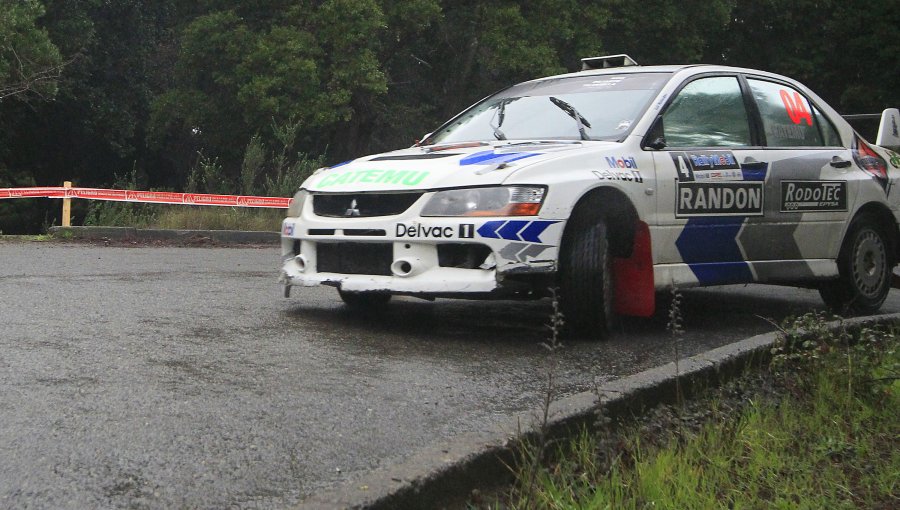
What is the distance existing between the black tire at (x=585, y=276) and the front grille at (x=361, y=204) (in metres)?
0.86

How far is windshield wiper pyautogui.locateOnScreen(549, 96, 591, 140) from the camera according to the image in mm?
6449

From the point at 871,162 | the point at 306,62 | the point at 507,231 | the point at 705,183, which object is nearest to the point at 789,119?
the point at 871,162

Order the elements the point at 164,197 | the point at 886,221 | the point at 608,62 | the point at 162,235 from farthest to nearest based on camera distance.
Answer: the point at 164,197 < the point at 162,235 < the point at 608,62 < the point at 886,221

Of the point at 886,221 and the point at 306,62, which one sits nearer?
the point at 886,221

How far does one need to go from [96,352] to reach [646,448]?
104 inches

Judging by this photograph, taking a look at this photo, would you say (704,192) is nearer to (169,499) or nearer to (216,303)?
(216,303)

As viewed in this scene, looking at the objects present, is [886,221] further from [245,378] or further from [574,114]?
[245,378]

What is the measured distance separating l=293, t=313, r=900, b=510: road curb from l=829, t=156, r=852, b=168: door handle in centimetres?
347

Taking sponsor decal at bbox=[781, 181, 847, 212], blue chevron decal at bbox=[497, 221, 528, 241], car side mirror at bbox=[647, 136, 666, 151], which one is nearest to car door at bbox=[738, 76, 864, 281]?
sponsor decal at bbox=[781, 181, 847, 212]

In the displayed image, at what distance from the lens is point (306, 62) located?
27.1 metres

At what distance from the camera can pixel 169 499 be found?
2.90 m

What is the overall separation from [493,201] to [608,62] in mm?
2905

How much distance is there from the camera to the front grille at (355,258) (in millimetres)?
5809

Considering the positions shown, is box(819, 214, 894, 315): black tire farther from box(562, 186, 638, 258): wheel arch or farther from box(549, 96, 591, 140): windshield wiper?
box(549, 96, 591, 140): windshield wiper
